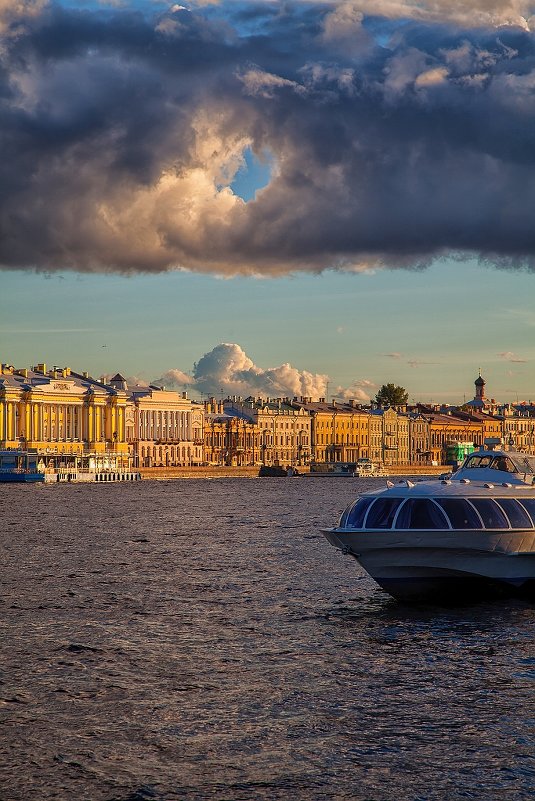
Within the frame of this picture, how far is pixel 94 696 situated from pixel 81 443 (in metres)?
135

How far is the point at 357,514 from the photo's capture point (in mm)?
23484

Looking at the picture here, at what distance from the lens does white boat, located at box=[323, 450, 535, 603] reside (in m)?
22.9

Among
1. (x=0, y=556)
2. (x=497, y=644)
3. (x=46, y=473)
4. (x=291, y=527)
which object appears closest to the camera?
(x=497, y=644)

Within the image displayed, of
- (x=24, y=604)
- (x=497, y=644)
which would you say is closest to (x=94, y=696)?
(x=497, y=644)

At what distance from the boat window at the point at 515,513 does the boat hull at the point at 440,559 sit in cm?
17

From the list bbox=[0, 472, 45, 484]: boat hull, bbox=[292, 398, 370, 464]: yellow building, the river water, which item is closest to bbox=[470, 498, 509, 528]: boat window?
the river water

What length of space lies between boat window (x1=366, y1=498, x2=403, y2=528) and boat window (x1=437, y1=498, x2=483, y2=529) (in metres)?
0.81

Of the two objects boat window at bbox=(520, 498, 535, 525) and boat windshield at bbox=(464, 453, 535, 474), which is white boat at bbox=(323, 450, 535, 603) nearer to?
boat window at bbox=(520, 498, 535, 525)

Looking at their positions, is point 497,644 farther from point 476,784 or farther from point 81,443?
point 81,443

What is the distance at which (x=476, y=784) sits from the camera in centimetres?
1233

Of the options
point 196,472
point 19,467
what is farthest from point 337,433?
point 19,467

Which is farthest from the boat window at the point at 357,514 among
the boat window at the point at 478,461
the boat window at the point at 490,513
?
the boat window at the point at 478,461

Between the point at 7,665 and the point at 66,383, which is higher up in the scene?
the point at 66,383

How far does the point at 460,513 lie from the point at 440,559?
903 millimetres
